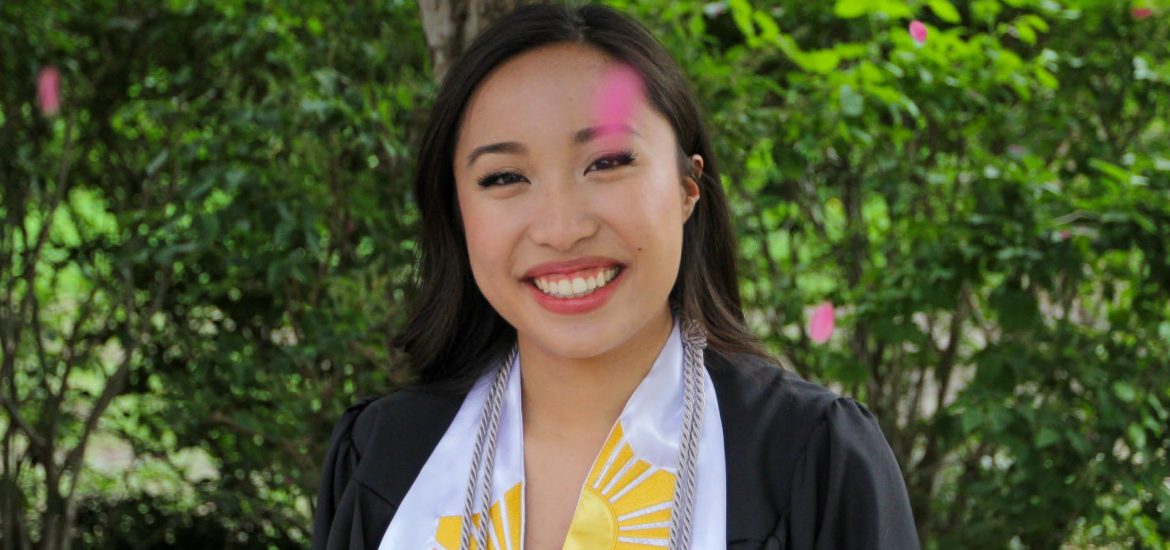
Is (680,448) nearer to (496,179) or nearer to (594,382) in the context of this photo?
(594,382)

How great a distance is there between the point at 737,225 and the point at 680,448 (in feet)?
5.33

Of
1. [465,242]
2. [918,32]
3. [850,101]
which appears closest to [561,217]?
[465,242]

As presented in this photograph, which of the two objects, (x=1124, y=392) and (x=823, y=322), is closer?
(x=1124, y=392)

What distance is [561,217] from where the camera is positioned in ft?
5.75

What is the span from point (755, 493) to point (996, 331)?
7.22ft

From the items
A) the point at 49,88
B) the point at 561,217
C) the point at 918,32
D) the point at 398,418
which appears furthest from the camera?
the point at 49,88

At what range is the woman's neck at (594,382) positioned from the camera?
6.32 feet

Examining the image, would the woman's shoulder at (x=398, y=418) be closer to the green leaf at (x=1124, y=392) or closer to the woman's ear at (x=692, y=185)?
the woman's ear at (x=692, y=185)

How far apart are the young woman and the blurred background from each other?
458mm

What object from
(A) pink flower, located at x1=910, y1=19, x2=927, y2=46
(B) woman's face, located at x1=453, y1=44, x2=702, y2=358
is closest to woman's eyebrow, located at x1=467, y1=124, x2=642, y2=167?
(B) woman's face, located at x1=453, y1=44, x2=702, y2=358

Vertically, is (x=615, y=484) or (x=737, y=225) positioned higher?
(x=737, y=225)

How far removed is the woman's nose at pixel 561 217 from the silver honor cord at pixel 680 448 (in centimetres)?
27

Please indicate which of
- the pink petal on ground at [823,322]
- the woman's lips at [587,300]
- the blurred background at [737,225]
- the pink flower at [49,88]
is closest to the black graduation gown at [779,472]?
the woman's lips at [587,300]

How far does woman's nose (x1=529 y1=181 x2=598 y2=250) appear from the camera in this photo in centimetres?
175
